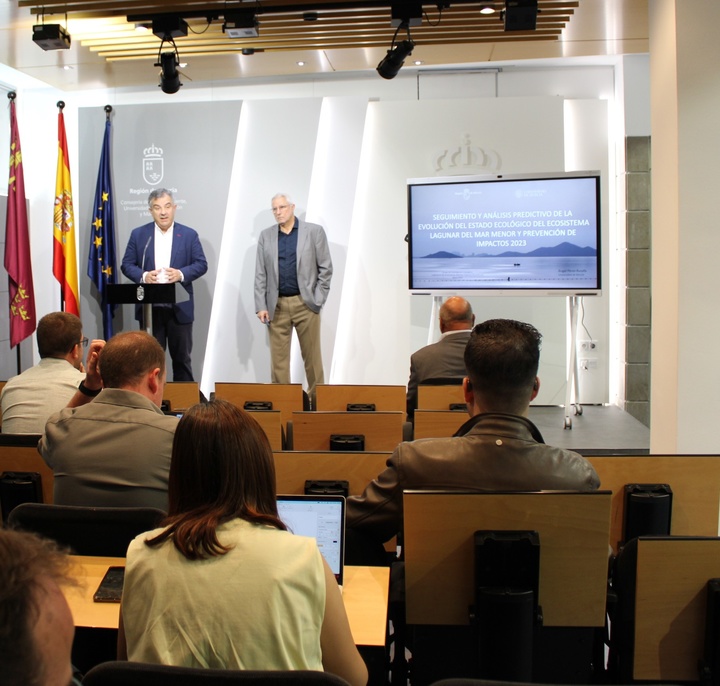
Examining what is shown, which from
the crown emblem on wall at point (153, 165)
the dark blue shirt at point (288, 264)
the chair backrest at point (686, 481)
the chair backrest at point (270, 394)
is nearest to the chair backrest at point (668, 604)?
the chair backrest at point (686, 481)

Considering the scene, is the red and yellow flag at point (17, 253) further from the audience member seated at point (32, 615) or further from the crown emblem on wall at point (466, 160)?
the audience member seated at point (32, 615)

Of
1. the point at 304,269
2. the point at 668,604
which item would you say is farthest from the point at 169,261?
the point at 668,604

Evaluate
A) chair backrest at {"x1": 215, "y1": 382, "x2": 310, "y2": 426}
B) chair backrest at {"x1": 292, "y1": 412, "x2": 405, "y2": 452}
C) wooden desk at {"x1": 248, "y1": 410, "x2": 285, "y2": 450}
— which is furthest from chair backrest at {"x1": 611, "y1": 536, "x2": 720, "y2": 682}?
chair backrest at {"x1": 215, "y1": 382, "x2": 310, "y2": 426}

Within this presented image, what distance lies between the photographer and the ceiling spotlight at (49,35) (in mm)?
5496

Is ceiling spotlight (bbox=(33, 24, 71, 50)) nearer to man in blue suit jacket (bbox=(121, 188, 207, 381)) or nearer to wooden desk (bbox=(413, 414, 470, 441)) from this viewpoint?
man in blue suit jacket (bbox=(121, 188, 207, 381))

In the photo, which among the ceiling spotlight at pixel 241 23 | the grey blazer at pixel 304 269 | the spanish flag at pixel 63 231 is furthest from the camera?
the spanish flag at pixel 63 231

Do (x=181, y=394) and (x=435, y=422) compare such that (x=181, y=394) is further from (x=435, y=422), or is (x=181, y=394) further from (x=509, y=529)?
(x=509, y=529)

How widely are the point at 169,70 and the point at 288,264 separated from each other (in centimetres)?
204

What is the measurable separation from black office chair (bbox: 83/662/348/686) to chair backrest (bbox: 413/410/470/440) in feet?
7.62

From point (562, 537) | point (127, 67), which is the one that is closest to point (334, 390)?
point (562, 537)

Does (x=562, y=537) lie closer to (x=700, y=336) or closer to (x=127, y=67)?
(x=700, y=336)

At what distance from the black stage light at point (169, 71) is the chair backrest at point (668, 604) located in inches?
215

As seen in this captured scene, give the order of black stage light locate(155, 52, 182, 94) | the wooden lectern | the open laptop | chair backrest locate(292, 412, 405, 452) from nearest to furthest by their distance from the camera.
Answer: the open laptop, chair backrest locate(292, 412, 405, 452), black stage light locate(155, 52, 182, 94), the wooden lectern

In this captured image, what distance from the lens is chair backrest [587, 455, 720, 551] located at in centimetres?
235
